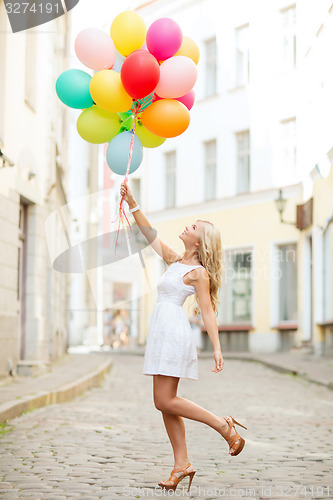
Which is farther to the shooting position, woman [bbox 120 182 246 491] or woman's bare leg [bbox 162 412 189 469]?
woman's bare leg [bbox 162 412 189 469]

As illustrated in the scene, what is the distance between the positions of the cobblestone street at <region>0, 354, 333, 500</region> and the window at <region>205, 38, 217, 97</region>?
16422 millimetres

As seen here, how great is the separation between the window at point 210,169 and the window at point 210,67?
166 cm

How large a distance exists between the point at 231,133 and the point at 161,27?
2008cm

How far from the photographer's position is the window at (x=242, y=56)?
81.6ft

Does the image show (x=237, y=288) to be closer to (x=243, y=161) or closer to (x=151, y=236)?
(x=243, y=161)

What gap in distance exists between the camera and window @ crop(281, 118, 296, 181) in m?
22.8

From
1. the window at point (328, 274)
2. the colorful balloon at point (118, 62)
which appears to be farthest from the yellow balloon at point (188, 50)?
the window at point (328, 274)

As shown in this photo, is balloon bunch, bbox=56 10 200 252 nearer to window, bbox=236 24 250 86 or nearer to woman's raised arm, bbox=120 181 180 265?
woman's raised arm, bbox=120 181 180 265

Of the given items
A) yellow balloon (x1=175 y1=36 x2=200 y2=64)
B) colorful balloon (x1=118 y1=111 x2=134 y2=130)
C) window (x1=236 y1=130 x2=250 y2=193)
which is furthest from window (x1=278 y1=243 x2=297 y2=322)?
colorful balloon (x1=118 y1=111 x2=134 y2=130)

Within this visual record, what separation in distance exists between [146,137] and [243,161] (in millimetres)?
19620

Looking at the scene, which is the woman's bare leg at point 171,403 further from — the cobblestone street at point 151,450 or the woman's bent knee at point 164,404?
the cobblestone street at point 151,450

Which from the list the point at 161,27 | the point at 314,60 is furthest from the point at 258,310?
the point at 161,27

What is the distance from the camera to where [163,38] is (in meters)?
5.66

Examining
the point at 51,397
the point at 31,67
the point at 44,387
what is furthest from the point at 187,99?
the point at 31,67
